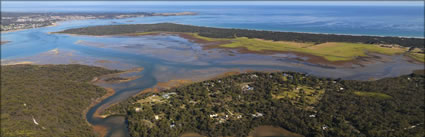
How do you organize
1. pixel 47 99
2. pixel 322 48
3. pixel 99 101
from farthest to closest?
1. pixel 322 48
2. pixel 99 101
3. pixel 47 99

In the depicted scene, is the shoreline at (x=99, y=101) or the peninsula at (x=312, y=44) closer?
the shoreline at (x=99, y=101)

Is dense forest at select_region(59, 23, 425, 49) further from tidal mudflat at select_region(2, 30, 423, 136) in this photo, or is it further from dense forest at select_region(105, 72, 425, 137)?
dense forest at select_region(105, 72, 425, 137)

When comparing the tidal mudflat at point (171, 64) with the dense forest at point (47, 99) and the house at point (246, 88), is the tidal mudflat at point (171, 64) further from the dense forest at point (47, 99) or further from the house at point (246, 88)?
the house at point (246, 88)

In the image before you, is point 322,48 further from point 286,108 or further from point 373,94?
point 286,108

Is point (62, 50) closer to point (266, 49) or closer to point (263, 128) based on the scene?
point (266, 49)

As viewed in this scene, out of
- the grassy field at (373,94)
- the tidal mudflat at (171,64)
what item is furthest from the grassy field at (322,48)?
the grassy field at (373,94)

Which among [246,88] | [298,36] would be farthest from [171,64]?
[298,36]
